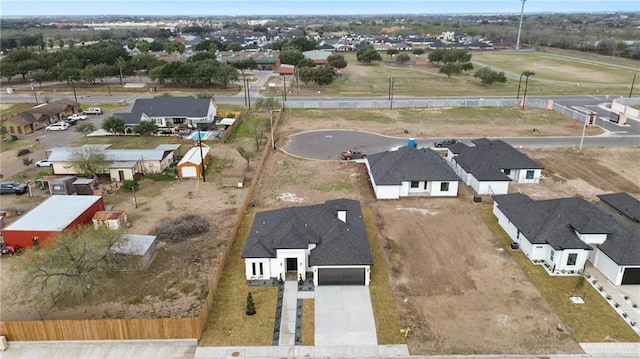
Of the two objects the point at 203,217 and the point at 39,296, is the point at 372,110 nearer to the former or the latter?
the point at 203,217

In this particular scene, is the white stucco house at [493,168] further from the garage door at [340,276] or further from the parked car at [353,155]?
the garage door at [340,276]

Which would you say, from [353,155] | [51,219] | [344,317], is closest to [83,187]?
[51,219]

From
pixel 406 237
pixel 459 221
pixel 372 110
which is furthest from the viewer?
pixel 372 110

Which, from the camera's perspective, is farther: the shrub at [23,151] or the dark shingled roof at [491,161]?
the shrub at [23,151]

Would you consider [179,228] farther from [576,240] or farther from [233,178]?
[576,240]

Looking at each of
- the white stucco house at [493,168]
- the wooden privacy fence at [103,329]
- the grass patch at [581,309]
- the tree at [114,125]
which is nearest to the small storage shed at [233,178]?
the wooden privacy fence at [103,329]

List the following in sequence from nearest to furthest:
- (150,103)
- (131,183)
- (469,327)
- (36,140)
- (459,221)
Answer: (469,327), (459,221), (131,183), (36,140), (150,103)

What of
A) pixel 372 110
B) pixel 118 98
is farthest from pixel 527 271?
pixel 118 98
